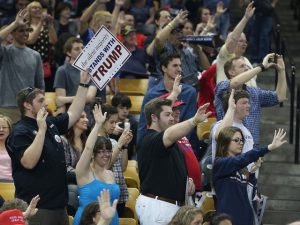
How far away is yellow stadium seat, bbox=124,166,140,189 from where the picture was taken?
46.0 feet

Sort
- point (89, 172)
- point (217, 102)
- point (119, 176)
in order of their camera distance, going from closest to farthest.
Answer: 1. point (89, 172)
2. point (119, 176)
3. point (217, 102)

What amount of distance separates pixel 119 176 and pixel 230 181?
1.31 m

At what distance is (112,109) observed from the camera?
13617mm

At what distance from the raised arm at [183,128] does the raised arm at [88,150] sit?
0.67 metres

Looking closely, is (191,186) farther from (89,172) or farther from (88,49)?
(88,49)

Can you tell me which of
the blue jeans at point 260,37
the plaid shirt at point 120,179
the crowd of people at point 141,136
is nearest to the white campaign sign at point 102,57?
the crowd of people at point 141,136

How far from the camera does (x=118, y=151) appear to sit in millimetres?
13031

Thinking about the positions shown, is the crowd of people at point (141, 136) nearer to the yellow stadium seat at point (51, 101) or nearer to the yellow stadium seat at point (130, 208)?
the yellow stadium seat at point (130, 208)

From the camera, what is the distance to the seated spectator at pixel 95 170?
11.9m

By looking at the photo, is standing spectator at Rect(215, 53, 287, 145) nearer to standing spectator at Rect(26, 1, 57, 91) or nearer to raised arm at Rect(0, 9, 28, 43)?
raised arm at Rect(0, 9, 28, 43)

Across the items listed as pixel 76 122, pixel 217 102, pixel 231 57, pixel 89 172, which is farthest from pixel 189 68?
pixel 89 172

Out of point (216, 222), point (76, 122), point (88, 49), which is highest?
point (88, 49)

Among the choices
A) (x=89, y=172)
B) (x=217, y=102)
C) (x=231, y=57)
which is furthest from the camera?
(x=231, y=57)

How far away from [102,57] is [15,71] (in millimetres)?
2063
